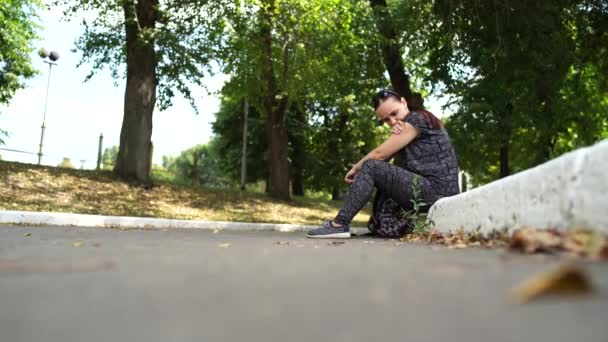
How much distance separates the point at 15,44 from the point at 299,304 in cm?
2744

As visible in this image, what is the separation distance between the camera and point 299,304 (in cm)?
141

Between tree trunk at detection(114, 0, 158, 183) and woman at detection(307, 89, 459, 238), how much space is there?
11188 millimetres

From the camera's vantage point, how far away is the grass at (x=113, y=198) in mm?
12094

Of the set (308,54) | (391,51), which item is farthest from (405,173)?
(391,51)

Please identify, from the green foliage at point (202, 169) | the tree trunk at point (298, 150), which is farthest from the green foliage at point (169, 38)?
the tree trunk at point (298, 150)

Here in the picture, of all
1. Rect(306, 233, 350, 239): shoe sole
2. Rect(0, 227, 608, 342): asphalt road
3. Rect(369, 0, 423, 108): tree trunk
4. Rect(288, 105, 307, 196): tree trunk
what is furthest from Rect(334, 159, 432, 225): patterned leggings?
Rect(288, 105, 307, 196): tree trunk

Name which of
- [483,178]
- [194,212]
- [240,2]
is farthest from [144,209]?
→ [483,178]

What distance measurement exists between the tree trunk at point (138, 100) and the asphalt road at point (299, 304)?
13.9 metres

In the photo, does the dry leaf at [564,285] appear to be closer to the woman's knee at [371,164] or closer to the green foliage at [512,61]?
the woman's knee at [371,164]

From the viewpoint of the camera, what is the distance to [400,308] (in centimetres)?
131

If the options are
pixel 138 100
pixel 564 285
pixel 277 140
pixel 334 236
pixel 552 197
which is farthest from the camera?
pixel 277 140

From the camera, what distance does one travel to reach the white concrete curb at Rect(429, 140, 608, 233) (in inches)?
86.8

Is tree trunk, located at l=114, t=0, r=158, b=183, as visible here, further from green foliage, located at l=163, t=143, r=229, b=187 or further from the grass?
green foliage, located at l=163, t=143, r=229, b=187

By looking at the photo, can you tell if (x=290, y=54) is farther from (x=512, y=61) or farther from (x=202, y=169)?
(x=202, y=169)
